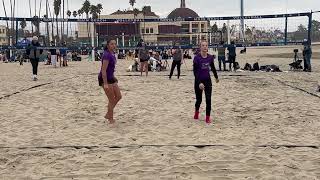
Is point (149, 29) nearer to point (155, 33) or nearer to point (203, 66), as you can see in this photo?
point (155, 33)

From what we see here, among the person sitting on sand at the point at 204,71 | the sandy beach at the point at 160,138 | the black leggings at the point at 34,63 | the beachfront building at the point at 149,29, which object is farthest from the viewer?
the beachfront building at the point at 149,29

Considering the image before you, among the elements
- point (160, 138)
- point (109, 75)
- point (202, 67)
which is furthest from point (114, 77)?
point (160, 138)

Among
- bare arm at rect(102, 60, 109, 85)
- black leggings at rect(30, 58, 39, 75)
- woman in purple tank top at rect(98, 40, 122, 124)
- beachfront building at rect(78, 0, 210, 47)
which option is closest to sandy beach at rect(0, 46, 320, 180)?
woman in purple tank top at rect(98, 40, 122, 124)

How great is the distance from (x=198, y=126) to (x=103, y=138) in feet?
5.10

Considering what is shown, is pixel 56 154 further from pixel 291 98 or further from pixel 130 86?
pixel 130 86

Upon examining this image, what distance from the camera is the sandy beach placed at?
425 cm

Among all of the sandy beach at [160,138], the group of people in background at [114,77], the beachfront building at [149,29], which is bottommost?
the sandy beach at [160,138]

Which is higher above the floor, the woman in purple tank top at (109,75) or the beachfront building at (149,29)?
the beachfront building at (149,29)

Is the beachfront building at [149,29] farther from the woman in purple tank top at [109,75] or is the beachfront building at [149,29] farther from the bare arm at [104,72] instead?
the bare arm at [104,72]

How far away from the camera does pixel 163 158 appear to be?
466 centimetres

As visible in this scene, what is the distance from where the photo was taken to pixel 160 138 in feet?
18.5

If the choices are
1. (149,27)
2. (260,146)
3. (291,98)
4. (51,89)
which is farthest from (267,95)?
(149,27)

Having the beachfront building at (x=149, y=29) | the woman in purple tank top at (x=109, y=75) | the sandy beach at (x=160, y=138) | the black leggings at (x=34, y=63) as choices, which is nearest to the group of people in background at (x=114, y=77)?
the woman in purple tank top at (x=109, y=75)

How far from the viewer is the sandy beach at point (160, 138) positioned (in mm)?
4250
